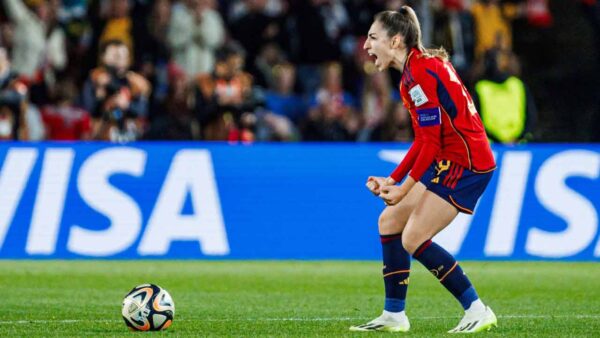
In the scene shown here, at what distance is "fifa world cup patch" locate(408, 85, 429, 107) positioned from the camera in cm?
787

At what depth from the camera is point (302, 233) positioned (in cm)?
1430

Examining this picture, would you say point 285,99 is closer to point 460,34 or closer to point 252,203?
point 460,34

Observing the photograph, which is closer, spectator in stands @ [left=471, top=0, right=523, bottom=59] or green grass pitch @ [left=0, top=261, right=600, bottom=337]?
green grass pitch @ [left=0, top=261, right=600, bottom=337]

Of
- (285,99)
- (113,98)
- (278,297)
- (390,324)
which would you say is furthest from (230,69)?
(390,324)

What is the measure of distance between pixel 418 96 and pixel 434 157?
1.24ft

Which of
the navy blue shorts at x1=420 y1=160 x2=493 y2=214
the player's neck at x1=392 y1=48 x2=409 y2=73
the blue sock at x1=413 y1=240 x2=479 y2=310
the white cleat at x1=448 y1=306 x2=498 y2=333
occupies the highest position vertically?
the player's neck at x1=392 y1=48 x2=409 y2=73

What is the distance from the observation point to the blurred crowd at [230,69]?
51.5ft

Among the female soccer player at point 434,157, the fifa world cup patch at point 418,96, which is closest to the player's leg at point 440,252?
the female soccer player at point 434,157

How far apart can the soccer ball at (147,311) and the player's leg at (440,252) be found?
1.56 metres

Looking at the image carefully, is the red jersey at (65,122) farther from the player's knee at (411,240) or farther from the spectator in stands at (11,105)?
the player's knee at (411,240)

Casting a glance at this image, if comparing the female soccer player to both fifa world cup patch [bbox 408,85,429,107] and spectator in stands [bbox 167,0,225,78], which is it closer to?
fifa world cup patch [bbox 408,85,429,107]

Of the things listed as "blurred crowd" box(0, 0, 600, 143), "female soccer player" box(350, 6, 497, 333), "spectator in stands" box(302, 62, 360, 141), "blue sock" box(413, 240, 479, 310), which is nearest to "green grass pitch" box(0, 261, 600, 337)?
"blue sock" box(413, 240, 479, 310)

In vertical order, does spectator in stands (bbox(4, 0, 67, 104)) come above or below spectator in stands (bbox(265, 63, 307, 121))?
above

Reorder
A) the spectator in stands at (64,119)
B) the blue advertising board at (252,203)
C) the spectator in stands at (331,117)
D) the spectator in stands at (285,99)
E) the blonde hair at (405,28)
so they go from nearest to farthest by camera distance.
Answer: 1. the blonde hair at (405,28)
2. the blue advertising board at (252,203)
3. the spectator in stands at (64,119)
4. the spectator in stands at (331,117)
5. the spectator in stands at (285,99)
